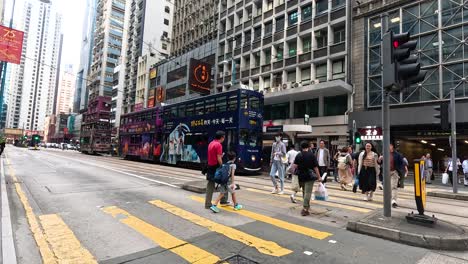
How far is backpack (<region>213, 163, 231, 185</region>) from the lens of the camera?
675 centimetres

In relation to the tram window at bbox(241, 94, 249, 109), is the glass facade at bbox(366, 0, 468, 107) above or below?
above

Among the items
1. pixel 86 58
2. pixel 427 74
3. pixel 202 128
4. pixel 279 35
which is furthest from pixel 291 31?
pixel 86 58

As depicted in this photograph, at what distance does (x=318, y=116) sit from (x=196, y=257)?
23.3 metres

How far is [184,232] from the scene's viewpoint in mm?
5301

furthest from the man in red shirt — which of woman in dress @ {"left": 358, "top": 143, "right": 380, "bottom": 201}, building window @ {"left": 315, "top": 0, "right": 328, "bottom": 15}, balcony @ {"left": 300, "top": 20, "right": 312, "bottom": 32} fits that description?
building window @ {"left": 315, "top": 0, "right": 328, "bottom": 15}

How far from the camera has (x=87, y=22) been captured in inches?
4483

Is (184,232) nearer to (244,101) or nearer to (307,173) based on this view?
(307,173)

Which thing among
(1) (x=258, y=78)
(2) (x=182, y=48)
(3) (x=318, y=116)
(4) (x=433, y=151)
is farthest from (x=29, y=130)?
(4) (x=433, y=151)

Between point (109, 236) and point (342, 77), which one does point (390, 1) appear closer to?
point (342, 77)

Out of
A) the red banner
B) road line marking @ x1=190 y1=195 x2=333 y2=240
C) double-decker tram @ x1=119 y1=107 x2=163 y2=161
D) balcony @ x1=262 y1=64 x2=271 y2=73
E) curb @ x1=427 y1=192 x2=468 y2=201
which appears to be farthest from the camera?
balcony @ x1=262 y1=64 x2=271 y2=73

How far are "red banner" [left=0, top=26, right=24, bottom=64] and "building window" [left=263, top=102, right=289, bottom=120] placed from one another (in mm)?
21588

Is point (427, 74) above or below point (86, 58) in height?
below

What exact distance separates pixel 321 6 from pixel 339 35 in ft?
11.4

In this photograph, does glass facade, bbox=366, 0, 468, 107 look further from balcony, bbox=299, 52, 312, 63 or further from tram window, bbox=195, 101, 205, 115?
tram window, bbox=195, 101, 205, 115
